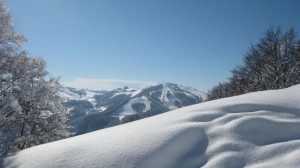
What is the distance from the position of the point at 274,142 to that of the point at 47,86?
13043 millimetres

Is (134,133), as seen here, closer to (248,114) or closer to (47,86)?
(248,114)

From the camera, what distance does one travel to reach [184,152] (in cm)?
339

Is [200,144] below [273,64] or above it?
below

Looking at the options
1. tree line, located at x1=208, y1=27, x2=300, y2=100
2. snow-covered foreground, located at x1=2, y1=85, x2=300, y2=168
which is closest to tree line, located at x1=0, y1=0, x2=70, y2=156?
snow-covered foreground, located at x1=2, y1=85, x2=300, y2=168

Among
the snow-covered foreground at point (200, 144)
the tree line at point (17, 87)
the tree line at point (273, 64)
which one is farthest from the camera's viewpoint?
the tree line at point (273, 64)

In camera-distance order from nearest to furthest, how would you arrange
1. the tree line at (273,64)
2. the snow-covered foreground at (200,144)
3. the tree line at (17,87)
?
the snow-covered foreground at (200,144) → the tree line at (17,87) → the tree line at (273,64)

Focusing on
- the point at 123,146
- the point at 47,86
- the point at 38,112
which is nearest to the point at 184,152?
the point at 123,146

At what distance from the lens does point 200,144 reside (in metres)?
3.52

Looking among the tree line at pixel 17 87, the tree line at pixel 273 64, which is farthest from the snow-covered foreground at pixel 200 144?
the tree line at pixel 273 64

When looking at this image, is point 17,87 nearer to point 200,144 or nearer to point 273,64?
point 200,144

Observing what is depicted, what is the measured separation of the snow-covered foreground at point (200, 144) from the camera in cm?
314

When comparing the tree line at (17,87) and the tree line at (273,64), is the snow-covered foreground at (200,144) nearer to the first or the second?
the tree line at (17,87)

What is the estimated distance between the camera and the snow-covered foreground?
314 cm

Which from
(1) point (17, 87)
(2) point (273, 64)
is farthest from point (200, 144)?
(2) point (273, 64)
